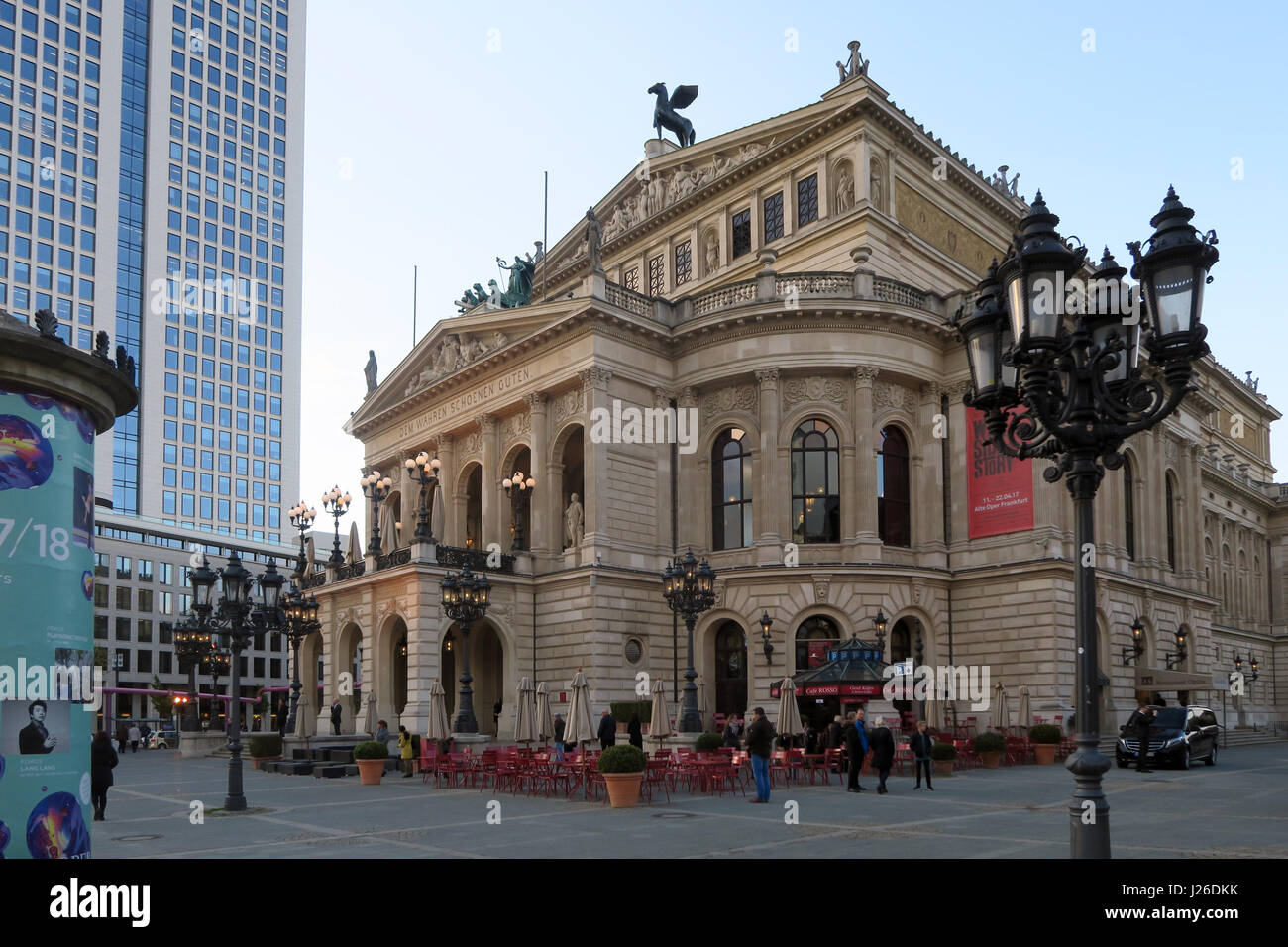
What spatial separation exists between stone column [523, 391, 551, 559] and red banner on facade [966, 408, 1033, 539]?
1611 cm

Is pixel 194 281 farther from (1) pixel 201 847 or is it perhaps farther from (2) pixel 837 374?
(1) pixel 201 847

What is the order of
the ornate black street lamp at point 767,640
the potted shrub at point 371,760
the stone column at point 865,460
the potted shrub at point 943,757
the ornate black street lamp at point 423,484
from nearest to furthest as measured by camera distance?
the potted shrub at point 371,760, the potted shrub at point 943,757, the ornate black street lamp at point 423,484, the ornate black street lamp at point 767,640, the stone column at point 865,460

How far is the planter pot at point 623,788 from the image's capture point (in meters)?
21.6

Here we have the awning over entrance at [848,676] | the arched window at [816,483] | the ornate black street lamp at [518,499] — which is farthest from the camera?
the ornate black street lamp at [518,499]

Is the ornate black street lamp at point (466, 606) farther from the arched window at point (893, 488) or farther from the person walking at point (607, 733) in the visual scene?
the arched window at point (893, 488)

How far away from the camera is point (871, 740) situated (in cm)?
2448

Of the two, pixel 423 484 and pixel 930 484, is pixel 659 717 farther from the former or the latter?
pixel 930 484

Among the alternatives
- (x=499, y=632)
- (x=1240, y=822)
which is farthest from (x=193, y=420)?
(x=1240, y=822)

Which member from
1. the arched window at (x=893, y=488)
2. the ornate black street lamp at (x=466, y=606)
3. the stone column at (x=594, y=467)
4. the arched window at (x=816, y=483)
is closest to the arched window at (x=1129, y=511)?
the arched window at (x=893, y=488)

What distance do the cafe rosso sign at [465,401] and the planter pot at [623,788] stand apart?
26481mm

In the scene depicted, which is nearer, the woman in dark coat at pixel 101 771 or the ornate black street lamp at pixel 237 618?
the woman in dark coat at pixel 101 771

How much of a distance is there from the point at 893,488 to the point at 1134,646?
12138 millimetres

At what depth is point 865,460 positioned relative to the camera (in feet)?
137

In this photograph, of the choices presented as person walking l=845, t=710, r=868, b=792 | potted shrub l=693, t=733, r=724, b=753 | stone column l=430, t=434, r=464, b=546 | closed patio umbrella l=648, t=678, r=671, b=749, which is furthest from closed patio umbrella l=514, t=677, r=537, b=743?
stone column l=430, t=434, r=464, b=546
